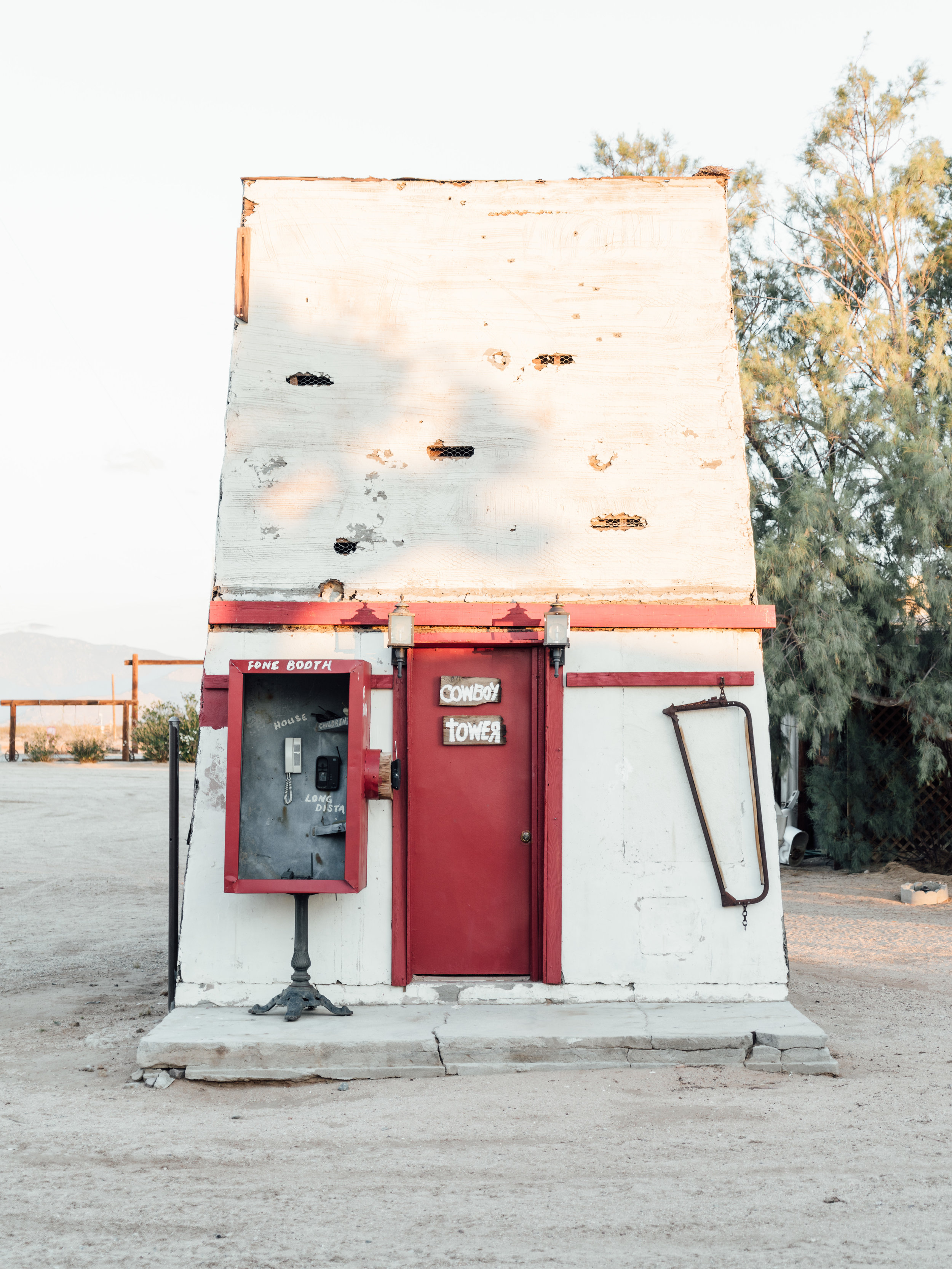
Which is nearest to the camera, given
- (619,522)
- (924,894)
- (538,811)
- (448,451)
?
(538,811)

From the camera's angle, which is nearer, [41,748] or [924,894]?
[924,894]

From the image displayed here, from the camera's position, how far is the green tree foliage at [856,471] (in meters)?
12.5

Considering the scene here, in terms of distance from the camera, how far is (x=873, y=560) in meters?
13.0

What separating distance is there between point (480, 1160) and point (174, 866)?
10.5 ft

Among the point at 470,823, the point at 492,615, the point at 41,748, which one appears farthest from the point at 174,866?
the point at 41,748

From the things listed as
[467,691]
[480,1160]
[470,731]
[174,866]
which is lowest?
[480,1160]

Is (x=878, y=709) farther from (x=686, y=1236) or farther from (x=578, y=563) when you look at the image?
(x=686, y=1236)

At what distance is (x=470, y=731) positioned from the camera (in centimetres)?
743

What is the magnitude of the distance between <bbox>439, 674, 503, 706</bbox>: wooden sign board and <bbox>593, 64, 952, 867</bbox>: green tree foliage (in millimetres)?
5969

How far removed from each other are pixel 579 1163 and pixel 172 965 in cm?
329

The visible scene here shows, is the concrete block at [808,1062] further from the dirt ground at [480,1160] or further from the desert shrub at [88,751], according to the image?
the desert shrub at [88,751]

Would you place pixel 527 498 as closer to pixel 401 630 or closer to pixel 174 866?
pixel 401 630

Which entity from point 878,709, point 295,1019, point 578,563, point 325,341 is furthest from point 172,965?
point 878,709

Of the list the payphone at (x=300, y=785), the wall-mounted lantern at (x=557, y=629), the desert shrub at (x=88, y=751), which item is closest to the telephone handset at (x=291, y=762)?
the payphone at (x=300, y=785)
